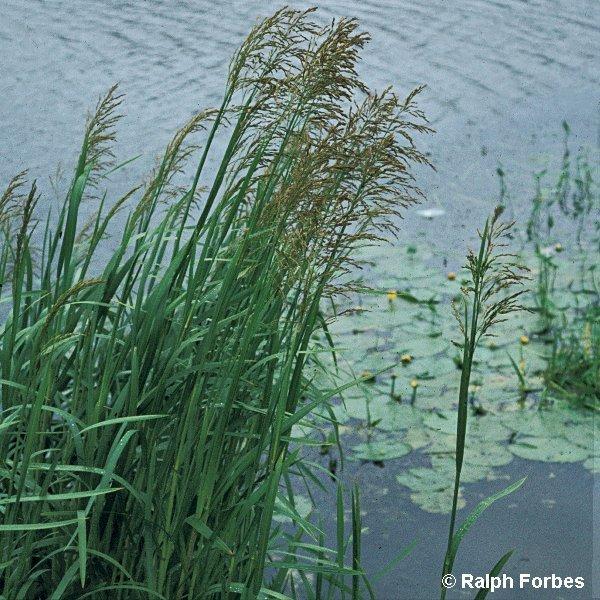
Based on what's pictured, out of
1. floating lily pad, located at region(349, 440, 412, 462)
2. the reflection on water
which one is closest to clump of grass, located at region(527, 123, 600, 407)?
the reflection on water

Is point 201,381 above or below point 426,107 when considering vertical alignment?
below

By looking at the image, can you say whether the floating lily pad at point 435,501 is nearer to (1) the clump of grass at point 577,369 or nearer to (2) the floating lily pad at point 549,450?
(2) the floating lily pad at point 549,450

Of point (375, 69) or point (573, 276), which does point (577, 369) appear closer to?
point (573, 276)

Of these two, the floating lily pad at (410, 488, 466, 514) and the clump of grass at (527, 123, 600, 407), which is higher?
the clump of grass at (527, 123, 600, 407)

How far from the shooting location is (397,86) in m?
5.19

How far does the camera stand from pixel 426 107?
206 inches

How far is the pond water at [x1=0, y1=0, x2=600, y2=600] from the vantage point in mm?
2746

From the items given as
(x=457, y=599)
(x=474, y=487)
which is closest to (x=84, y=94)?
(x=474, y=487)

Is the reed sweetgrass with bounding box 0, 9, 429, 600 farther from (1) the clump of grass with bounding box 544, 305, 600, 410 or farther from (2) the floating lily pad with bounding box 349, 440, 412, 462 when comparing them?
(1) the clump of grass with bounding box 544, 305, 600, 410

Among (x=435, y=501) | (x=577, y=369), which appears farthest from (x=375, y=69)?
(x=435, y=501)

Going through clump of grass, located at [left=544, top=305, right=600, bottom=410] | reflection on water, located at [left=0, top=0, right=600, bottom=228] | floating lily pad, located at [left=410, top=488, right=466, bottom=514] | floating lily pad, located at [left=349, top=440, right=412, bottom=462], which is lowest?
floating lily pad, located at [left=410, top=488, right=466, bottom=514]

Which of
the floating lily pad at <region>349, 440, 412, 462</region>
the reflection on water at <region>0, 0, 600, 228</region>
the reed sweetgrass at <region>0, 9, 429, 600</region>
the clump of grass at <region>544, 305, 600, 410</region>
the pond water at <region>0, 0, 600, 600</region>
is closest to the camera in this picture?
the reed sweetgrass at <region>0, 9, 429, 600</region>

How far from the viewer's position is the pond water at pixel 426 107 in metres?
2.75

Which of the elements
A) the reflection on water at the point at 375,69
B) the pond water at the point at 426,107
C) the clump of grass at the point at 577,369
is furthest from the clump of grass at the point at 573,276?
the reflection on water at the point at 375,69
